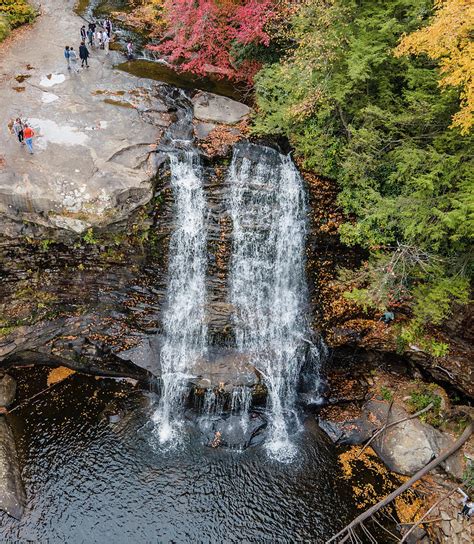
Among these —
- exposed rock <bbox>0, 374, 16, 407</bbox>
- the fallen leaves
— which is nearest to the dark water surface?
exposed rock <bbox>0, 374, 16, 407</bbox>

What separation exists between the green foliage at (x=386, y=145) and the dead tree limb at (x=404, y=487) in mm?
3919

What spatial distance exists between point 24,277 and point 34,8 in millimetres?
17456

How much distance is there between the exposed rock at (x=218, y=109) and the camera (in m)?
17.0

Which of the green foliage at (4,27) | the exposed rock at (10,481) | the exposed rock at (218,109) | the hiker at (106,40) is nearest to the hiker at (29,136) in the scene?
the exposed rock at (218,109)

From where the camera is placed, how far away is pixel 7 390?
14.9 meters

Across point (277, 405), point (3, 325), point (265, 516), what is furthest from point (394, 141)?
point (3, 325)

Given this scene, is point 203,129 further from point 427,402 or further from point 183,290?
point 427,402

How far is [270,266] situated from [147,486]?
866 centimetres

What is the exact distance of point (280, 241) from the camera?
15.8 meters

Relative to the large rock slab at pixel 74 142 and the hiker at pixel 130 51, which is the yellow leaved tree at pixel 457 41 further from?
the hiker at pixel 130 51

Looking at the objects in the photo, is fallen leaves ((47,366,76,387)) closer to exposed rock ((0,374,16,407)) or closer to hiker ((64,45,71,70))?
exposed rock ((0,374,16,407))

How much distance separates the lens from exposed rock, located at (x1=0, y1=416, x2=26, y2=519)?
1198cm

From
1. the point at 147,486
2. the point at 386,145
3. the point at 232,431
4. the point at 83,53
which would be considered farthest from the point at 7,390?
the point at 386,145

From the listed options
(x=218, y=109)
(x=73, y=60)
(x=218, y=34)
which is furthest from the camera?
(x=73, y=60)
